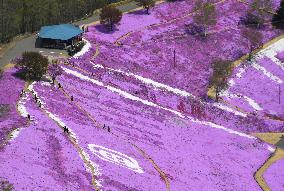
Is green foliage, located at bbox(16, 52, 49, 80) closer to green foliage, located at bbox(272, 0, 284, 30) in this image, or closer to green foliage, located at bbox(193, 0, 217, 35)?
green foliage, located at bbox(193, 0, 217, 35)

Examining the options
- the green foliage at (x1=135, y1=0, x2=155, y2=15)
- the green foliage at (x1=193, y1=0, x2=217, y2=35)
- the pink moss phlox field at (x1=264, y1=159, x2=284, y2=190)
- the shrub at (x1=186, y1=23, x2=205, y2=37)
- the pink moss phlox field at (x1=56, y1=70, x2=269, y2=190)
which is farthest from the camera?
the green foliage at (x1=193, y1=0, x2=217, y2=35)

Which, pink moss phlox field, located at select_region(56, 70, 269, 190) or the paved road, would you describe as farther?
the paved road

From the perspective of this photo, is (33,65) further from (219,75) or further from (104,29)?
(219,75)

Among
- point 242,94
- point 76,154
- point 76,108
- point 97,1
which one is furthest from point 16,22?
point 76,154

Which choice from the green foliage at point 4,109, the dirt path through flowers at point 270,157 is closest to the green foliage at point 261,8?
the dirt path through flowers at point 270,157

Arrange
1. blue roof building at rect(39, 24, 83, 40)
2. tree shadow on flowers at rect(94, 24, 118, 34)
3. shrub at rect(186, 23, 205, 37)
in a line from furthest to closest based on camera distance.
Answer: shrub at rect(186, 23, 205, 37), tree shadow on flowers at rect(94, 24, 118, 34), blue roof building at rect(39, 24, 83, 40)

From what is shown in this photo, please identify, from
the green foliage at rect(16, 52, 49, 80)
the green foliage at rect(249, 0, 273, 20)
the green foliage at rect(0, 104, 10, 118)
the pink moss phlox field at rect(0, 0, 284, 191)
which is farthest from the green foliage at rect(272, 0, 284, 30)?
the green foliage at rect(0, 104, 10, 118)

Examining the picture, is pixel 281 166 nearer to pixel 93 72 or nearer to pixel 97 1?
pixel 93 72
